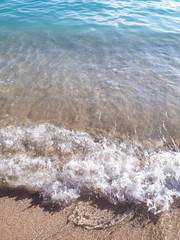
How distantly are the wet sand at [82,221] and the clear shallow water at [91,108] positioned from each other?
17cm

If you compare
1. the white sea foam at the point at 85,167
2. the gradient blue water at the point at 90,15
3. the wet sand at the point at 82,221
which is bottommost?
the wet sand at the point at 82,221

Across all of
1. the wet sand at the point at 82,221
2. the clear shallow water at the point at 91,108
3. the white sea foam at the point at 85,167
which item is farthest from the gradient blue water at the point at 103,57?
the wet sand at the point at 82,221

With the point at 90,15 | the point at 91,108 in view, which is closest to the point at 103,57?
the point at 91,108

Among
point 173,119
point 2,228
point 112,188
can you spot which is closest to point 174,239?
point 112,188

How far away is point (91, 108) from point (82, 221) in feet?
9.48

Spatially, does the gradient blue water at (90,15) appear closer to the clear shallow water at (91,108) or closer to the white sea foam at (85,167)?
the clear shallow water at (91,108)

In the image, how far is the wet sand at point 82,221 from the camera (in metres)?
2.31

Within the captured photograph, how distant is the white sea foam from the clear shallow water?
2cm

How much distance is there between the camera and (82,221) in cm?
244

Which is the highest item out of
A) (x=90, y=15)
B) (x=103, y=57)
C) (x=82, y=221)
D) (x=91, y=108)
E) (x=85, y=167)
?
(x=90, y=15)

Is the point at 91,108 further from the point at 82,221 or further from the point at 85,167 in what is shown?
the point at 82,221

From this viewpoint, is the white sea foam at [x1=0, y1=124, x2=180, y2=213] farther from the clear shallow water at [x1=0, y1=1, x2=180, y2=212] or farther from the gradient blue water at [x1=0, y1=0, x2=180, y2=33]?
the gradient blue water at [x1=0, y1=0, x2=180, y2=33]

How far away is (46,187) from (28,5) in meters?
14.4

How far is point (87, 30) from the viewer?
9.04 meters
